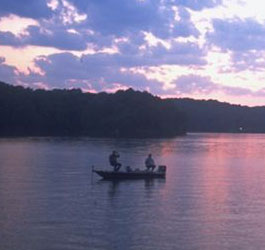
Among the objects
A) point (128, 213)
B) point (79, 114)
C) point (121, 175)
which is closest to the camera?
point (128, 213)

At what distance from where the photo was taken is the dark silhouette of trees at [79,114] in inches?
6132

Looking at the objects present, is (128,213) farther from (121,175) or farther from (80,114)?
(80,114)

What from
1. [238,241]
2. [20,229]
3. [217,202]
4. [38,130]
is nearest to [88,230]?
[20,229]

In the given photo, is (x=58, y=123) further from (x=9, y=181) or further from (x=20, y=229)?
(x=20, y=229)

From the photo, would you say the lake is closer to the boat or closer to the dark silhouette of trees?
the boat

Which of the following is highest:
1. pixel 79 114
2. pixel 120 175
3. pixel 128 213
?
pixel 79 114

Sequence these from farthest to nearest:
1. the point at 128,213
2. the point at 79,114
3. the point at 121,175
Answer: the point at 79,114 < the point at 121,175 < the point at 128,213

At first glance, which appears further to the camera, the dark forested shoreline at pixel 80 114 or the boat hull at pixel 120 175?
the dark forested shoreline at pixel 80 114

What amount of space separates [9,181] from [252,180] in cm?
1653

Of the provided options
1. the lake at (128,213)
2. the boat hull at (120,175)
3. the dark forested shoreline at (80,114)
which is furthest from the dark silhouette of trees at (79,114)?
the lake at (128,213)

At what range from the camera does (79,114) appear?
169 meters

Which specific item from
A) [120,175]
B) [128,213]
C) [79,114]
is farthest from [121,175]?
[79,114]

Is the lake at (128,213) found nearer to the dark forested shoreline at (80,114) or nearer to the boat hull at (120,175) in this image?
the boat hull at (120,175)

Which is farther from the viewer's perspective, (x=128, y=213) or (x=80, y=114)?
(x=80, y=114)
